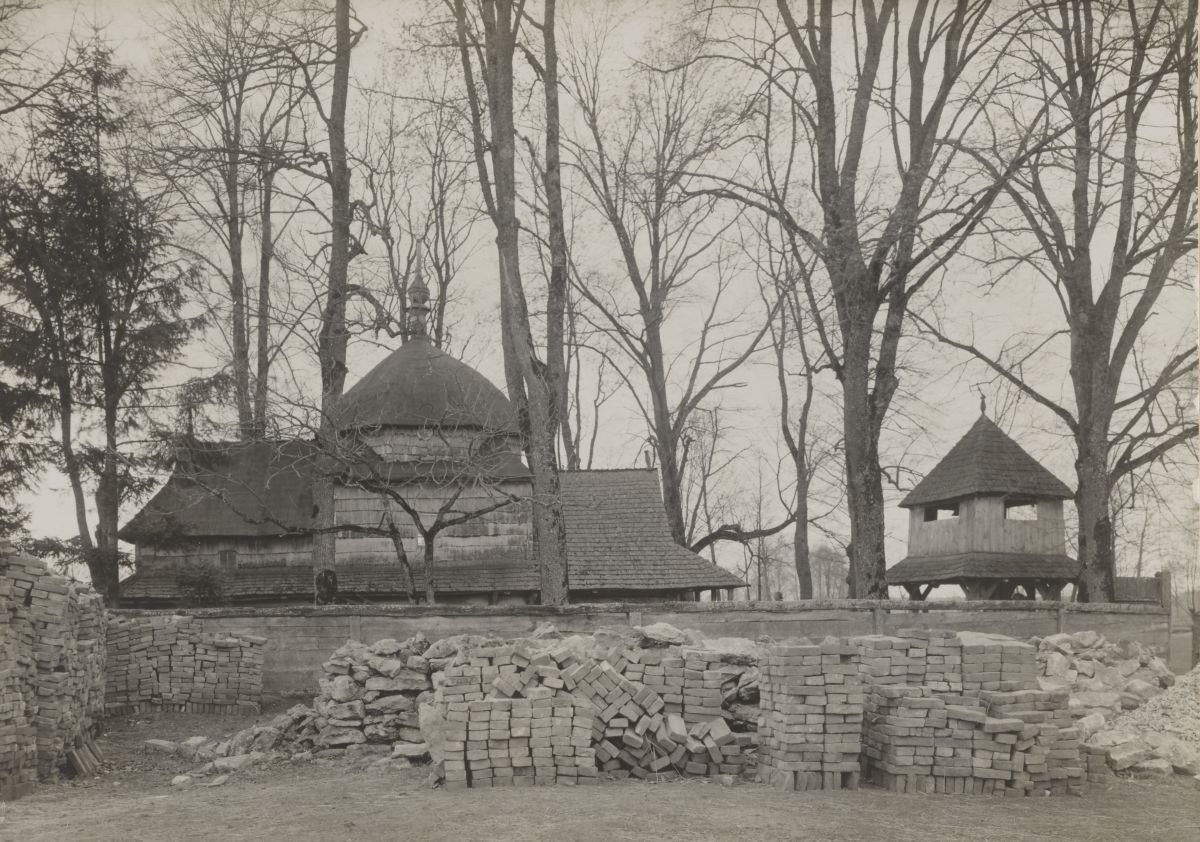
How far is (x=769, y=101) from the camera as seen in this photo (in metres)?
22.7

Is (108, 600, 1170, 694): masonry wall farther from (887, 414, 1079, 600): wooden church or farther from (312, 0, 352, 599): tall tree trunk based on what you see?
(887, 414, 1079, 600): wooden church

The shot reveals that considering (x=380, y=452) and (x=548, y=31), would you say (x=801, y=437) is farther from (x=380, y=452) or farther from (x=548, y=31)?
(x=548, y=31)

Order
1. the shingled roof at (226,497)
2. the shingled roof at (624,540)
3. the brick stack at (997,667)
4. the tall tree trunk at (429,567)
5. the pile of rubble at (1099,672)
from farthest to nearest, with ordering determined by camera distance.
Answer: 1. the shingled roof at (624,540)
2. the shingled roof at (226,497)
3. the tall tree trunk at (429,567)
4. the pile of rubble at (1099,672)
5. the brick stack at (997,667)

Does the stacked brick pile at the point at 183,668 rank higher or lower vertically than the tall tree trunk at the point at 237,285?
lower

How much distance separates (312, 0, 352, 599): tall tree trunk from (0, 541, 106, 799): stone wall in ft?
21.4

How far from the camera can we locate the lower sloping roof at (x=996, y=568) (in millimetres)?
24422

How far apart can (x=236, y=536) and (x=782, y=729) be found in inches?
681

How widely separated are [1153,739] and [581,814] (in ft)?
20.3

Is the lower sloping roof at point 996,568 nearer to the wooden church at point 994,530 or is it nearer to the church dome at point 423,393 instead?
the wooden church at point 994,530

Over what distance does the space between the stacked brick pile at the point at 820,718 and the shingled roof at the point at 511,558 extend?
12.2 meters

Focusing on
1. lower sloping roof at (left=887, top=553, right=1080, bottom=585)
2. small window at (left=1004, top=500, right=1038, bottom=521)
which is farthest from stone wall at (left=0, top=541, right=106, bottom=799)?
small window at (left=1004, top=500, right=1038, bottom=521)

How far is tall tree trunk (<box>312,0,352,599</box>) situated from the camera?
18.1m

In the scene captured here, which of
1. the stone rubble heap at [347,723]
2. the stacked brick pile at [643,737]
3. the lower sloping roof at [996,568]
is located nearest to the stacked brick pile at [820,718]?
the stacked brick pile at [643,737]

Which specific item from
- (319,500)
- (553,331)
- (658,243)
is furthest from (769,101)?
(319,500)
